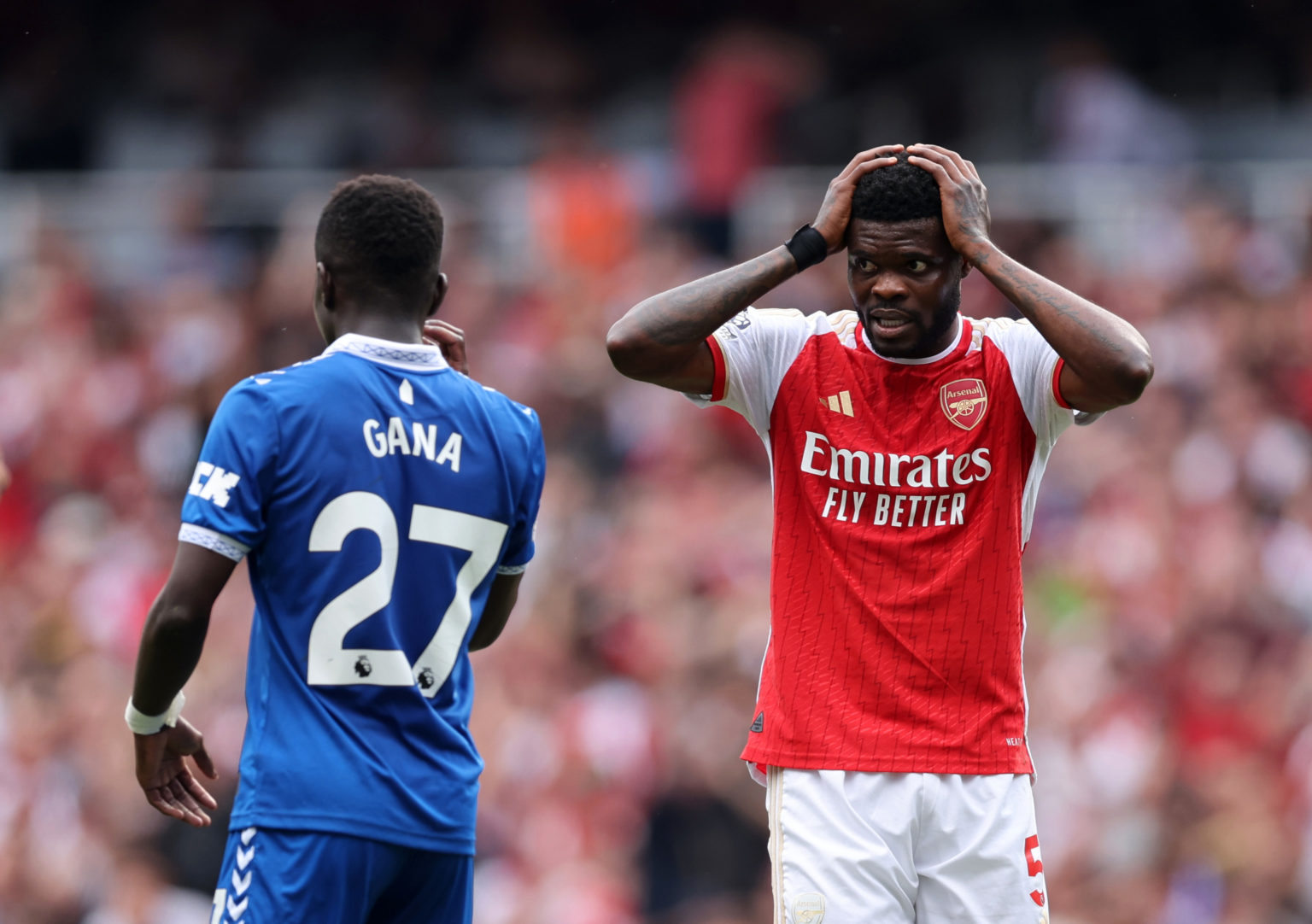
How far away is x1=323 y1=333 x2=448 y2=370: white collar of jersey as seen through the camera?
3.96 meters

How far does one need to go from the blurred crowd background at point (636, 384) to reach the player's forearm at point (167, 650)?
5053 mm

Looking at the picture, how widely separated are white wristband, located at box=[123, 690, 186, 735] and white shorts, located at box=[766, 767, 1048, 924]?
4.90ft

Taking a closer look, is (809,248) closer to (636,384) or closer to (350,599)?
(350,599)

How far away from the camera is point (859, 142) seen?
14.3m

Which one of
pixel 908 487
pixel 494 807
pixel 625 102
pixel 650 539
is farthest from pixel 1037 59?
pixel 908 487

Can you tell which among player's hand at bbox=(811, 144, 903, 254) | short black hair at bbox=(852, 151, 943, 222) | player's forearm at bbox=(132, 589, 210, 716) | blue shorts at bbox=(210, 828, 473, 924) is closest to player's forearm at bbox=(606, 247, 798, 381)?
player's hand at bbox=(811, 144, 903, 254)

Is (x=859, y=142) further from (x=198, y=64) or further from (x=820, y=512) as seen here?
(x=820, y=512)

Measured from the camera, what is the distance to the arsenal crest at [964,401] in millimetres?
4281

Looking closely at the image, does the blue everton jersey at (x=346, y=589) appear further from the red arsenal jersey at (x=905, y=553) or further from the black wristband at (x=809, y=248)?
the black wristband at (x=809, y=248)

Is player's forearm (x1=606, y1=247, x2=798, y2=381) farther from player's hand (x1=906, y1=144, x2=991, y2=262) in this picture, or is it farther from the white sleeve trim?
the white sleeve trim

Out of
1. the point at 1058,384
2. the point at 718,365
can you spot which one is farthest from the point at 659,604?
the point at 1058,384

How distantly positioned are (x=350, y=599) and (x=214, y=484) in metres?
0.39

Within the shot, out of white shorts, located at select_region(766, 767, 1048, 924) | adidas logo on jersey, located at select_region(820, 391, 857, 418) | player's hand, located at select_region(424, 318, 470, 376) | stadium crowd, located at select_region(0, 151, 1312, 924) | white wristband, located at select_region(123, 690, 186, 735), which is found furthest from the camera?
stadium crowd, located at select_region(0, 151, 1312, 924)

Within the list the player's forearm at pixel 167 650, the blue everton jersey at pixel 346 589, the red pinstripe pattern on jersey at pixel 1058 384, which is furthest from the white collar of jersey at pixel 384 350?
the red pinstripe pattern on jersey at pixel 1058 384
